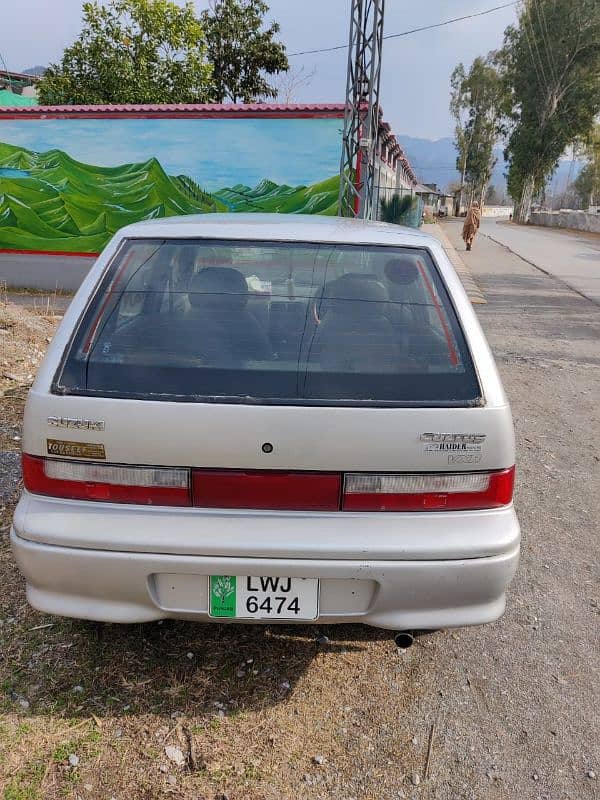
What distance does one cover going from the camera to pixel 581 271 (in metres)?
18.0

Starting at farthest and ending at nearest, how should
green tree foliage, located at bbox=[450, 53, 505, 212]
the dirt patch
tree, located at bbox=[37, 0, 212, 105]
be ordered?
1. green tree foliage, located at bbox=[450, 53, 505, 212]
2. tree, located at bbox=[37, 0, 212, 105]
3. the dirt patch

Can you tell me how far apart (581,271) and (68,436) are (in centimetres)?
1859

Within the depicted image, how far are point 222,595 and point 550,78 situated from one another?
5841 centimetres

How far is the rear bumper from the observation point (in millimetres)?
2010

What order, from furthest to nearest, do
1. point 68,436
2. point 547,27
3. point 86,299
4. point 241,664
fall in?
1. point 547,27
2. point 241,664
3. point 86,299
4. point 68,436

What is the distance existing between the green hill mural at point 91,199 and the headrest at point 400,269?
10.00 m

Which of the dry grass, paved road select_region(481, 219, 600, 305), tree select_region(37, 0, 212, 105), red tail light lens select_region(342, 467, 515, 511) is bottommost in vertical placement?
paved road select_region(481, 219, 600, 305)

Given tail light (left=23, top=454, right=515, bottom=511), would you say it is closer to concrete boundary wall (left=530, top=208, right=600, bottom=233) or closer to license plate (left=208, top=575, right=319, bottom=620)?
license plate (left=208, top=575, right=319, bottom=620)

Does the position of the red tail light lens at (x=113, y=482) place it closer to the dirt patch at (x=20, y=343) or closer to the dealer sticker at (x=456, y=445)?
the dealer sticker at (x=456, y=445)

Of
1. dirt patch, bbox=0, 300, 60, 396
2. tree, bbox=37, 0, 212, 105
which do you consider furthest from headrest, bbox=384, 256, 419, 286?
tree, bbox=37, 0, 212, 105

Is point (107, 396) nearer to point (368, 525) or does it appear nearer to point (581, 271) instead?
point (368, 525)

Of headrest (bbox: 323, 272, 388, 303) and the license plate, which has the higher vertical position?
headrest (bbox: 323, 272, 388, 303)

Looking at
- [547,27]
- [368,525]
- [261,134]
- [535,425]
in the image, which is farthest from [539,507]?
[547,27]

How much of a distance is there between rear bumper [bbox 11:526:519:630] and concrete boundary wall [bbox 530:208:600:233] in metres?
43.1
